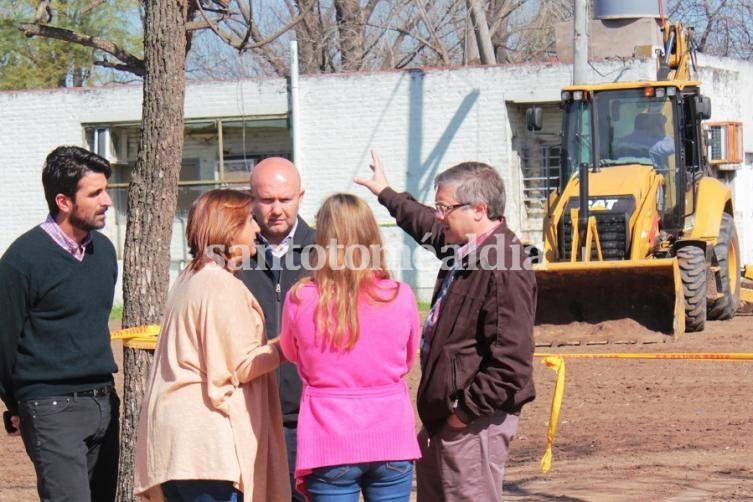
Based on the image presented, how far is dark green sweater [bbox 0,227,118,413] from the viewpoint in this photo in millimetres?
5082

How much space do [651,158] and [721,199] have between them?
1.41m

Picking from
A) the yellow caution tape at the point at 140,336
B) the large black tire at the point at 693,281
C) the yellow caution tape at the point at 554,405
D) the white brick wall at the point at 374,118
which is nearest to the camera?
the yellow caution tape at the point at 140,336

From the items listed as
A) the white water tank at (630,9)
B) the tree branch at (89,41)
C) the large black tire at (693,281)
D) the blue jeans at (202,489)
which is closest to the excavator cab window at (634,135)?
the large black tire at (693,281)

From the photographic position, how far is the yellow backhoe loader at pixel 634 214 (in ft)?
43.7

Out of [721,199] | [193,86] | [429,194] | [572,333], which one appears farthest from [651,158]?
[193,86]

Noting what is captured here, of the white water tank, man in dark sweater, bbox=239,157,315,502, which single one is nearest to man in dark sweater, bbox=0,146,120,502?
man in dark sweater, bbox=239,157,315,502

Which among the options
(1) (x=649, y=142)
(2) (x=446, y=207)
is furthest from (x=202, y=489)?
(1) (x=649, y=142)

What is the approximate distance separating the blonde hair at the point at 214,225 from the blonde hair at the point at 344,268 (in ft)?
0.99

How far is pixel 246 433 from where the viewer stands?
4.47m

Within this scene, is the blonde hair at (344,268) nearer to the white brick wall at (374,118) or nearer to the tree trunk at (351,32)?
the white brick wall at (374,118)

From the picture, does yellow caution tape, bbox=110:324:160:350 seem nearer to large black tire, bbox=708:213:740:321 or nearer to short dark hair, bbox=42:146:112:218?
short dark hair, bbox=42:146:112:218

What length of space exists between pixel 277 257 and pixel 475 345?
40.8 inches

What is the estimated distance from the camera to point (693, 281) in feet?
45.2

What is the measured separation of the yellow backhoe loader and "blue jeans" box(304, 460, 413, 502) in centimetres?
887
